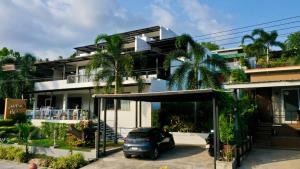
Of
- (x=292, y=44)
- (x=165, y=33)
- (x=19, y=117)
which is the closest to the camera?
(x=19, y=117)

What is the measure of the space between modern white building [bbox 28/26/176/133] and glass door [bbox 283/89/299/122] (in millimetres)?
9238

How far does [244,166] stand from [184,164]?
8.63 ft

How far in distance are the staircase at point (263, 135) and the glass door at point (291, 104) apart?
169cm

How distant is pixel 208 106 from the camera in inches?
824

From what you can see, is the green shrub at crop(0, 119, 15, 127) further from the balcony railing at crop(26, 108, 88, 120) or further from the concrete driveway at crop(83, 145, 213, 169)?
the concrete driveway at crop(83, 145, 213, 169)

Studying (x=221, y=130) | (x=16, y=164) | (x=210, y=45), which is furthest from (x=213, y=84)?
(x=210, y=45)

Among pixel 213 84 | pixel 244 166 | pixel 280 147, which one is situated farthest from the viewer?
pixel 213 84

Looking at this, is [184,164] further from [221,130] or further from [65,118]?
[65,118]

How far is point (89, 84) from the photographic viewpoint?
26.4 metres

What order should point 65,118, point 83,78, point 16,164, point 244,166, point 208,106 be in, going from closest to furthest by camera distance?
point 244,166
point 16,164
point 208,106
point 65,118
point 83,78

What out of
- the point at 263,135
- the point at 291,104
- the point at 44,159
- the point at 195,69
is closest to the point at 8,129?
the point at 44,159

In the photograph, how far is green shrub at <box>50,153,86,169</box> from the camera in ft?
45.8

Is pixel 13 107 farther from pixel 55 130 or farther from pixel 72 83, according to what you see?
pixel 55 130

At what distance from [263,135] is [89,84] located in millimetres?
15478
